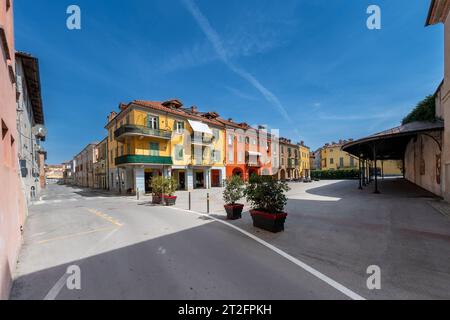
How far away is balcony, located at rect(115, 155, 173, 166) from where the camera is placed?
68.9ft

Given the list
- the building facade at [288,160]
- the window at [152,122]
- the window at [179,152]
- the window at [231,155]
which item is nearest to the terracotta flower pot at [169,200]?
the window at [152,122]

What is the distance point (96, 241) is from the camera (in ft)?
19.7

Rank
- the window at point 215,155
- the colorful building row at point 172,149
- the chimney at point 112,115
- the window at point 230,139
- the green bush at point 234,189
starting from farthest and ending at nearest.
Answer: the window at point 230,139 < the window at point 215,155 < the chimney at point 112,115 < the colorful building row at point 172,149 < the green bush at point 234,189

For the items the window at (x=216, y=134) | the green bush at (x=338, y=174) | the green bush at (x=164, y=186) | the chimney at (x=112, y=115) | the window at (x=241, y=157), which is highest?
the chimney at (x=112, y=115)

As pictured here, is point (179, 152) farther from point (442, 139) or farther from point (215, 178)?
point (442, 139)

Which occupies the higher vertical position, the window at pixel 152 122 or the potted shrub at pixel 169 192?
the window at pixel 152 122

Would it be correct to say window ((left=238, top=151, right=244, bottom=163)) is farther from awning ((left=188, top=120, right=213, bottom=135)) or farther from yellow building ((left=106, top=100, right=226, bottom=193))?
awning ((left=188, top=120, right=213, bottom=135))

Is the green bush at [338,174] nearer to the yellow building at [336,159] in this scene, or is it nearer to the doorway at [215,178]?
the yellow building at [336,159]

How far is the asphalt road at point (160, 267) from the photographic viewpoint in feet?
10.7

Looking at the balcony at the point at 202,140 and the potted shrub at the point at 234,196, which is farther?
the balcony at the point at 202,140

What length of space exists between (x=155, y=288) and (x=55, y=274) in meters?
2.30

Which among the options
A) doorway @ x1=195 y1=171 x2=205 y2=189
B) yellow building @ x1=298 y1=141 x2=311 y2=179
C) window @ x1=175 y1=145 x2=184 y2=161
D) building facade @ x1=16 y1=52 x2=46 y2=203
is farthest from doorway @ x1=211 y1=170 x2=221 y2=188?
yellow building @ x1=298 y1=141 x2=311 y2=179

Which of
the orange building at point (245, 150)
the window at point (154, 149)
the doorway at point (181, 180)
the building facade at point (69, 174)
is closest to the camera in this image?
the window at point (154, 149)

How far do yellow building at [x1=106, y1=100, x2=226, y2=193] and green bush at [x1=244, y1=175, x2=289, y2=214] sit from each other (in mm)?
17394
